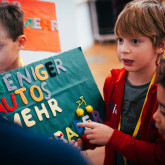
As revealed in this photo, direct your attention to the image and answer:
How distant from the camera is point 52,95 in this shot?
0.89 meters

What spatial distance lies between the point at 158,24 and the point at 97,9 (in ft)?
16.1

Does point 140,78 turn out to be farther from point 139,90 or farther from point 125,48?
point 125,48

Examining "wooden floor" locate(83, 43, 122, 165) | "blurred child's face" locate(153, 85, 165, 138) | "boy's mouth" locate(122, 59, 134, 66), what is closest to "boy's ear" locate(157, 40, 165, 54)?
"boy's mouth" locate(122, 59, 134, 66)

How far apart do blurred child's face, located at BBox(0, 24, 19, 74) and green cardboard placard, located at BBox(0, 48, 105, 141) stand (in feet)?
0.49

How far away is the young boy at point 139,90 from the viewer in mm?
792

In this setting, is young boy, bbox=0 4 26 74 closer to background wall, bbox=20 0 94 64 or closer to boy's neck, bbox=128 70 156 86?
background wall, bbox=20 0 94 64

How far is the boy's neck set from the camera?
875 mm

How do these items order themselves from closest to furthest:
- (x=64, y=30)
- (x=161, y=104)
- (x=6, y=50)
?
(x=161, y=104) < (x=6, y=50) < (x=64, y=30)

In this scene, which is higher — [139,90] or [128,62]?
[128,62]

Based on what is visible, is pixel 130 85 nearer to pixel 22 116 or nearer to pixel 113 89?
pixel 113 89

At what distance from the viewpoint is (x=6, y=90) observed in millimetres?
801

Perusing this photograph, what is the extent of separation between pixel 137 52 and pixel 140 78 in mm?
129

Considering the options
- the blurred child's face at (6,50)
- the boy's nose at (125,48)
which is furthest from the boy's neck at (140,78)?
the blurred child's face at (6,50)

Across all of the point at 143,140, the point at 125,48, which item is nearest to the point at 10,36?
the point at 125,48
